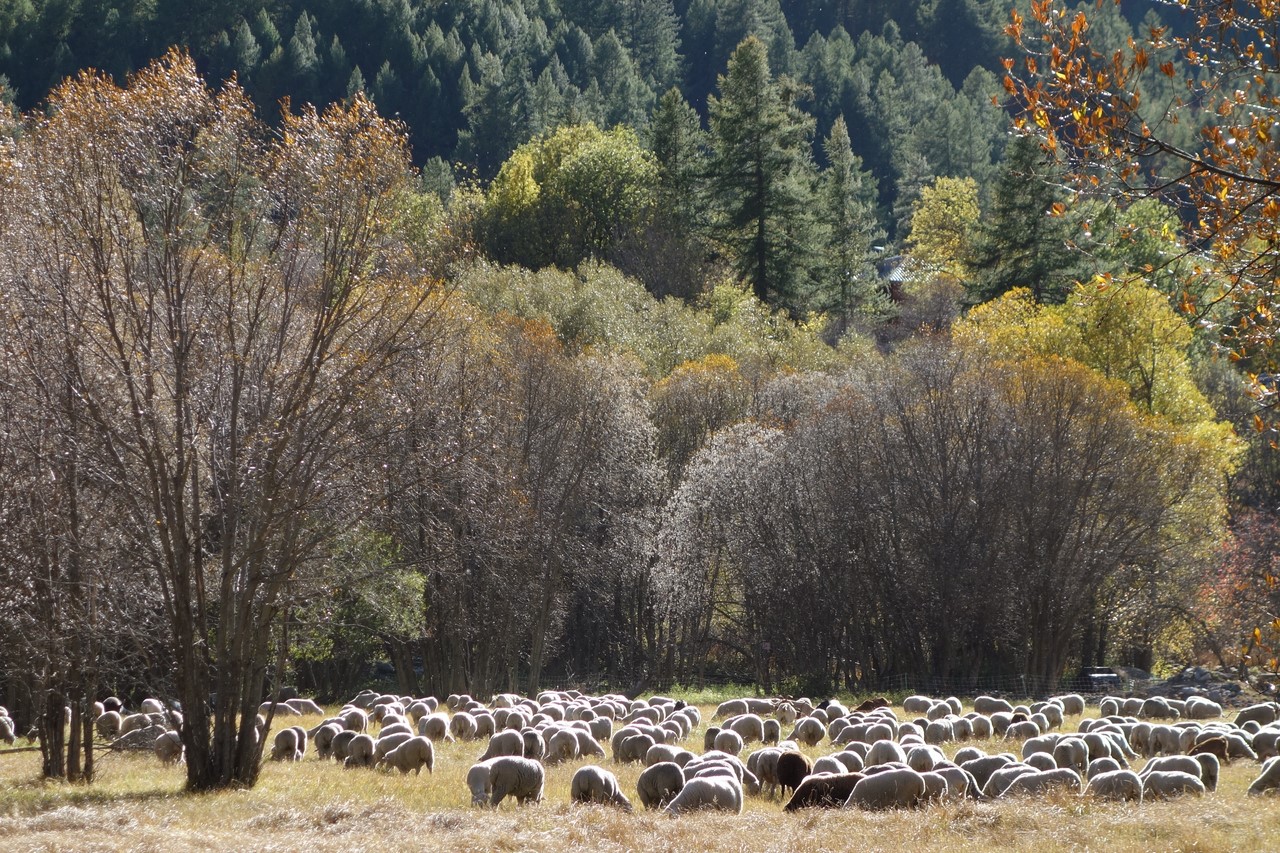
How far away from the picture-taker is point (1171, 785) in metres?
15.0

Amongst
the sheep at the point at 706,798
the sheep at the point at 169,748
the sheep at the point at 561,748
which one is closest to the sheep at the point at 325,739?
the sheep at the point at 169,748

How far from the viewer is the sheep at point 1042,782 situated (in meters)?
14.7

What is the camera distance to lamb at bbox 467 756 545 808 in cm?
1533

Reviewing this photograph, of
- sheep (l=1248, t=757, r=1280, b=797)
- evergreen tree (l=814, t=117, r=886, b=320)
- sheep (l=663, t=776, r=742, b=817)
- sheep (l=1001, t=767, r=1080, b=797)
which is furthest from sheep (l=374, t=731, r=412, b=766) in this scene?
evergreen tree (l=814, t=117, r=886, b=320)

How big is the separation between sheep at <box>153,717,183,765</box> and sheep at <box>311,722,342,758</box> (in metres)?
2.21

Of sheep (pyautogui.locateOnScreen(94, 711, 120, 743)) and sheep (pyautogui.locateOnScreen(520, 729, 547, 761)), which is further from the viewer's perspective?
sheep (pyautogui.locateOnScreen(94, 711, 120, 743))

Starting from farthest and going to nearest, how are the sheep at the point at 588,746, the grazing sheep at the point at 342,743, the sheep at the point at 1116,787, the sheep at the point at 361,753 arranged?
the sheep at the point at 588,746 → the grazing sheep at the point at 342,743 → the sheep at the point at 361,753 → the sheep at the point at 1116,787

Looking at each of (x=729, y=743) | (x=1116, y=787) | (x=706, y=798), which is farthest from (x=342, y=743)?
(x=1116, y=787)

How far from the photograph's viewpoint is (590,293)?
49188mm

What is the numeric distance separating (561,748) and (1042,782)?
314 inches

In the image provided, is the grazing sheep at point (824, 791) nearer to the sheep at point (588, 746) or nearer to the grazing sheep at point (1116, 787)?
the grazing sheep at point (1116, 787)

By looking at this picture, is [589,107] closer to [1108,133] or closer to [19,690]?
[19,690]

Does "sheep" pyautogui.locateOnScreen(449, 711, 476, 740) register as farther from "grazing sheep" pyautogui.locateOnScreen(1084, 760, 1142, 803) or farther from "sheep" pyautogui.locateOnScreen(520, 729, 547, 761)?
"grazing sheep" pyautogui.locateOnScreen(1084, 760, 1142, 803)

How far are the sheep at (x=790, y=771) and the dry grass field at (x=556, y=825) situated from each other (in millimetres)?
1002
